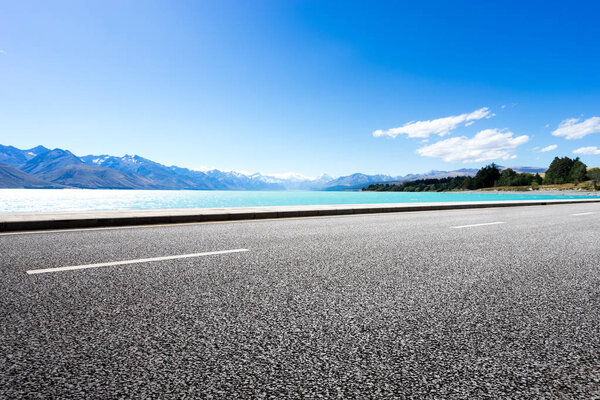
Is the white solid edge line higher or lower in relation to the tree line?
lower

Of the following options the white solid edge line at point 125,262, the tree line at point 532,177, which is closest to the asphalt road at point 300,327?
the white solid edge line at point 125,262

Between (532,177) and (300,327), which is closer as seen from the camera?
(300,327)

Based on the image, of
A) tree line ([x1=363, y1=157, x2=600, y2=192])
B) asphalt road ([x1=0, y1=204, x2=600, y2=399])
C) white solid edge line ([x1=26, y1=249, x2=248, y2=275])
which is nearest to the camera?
asphalt road ([x1=0, y1=204, x2=600, y2=399])

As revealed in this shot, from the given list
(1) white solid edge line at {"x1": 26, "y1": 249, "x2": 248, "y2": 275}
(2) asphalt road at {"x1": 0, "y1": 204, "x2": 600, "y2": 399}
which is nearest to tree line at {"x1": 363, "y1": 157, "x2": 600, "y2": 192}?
(2) asphalt road at {"x1": 0, "y1": 204, "x2": 600, "y2": 399}

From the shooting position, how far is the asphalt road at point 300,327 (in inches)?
67.1

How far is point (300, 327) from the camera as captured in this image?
2.39 m

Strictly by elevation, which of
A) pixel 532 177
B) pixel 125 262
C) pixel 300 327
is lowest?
pixel 300 327

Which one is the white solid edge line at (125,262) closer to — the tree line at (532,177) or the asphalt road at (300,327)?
the asphalt road at (300,327)

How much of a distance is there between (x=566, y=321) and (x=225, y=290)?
283 cm

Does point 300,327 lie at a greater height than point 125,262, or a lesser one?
lesser

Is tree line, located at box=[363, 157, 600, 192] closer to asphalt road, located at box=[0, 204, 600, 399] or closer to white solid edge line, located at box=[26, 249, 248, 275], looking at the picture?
asphalt road, located at box=[0, 204, 600, 399]

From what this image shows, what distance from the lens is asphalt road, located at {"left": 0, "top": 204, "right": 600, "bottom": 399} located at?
5.59 feet

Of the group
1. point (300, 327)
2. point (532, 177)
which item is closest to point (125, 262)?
point (300, 327)

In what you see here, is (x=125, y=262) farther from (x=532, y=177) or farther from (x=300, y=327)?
(x=532, y=177)
